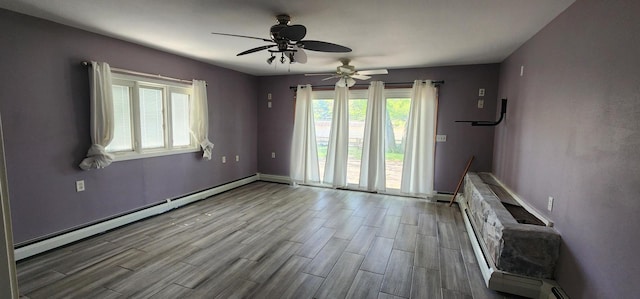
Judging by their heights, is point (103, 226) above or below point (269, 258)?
above

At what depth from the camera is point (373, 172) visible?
5348mm

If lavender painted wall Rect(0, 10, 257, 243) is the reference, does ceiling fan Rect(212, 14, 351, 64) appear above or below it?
above

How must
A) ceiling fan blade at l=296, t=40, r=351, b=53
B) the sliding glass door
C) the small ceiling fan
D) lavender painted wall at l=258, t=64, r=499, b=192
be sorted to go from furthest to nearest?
the sliding glass door
lavender painted wall at l=258, t=64, r=499, b=192
the small ceiling fan
ceiling fan blade at l=296, t=40, r=351, b=53

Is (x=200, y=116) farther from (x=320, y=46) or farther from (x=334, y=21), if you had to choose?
(x=334, y=21)

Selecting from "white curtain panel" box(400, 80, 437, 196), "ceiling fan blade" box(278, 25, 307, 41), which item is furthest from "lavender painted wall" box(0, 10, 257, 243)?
"white curtain panel" box(400, 80, 437, 196)

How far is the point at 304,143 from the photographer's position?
231 inches

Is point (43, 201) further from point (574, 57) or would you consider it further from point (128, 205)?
point (574, 57)

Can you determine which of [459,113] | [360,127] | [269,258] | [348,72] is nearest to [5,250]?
[269,258]

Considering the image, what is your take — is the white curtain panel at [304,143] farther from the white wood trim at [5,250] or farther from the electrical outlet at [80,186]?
the white wood trim at [5,250]

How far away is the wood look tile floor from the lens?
7.80ft

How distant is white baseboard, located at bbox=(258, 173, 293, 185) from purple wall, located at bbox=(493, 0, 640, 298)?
14.4 feet

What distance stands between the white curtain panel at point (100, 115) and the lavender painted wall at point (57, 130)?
9 cm

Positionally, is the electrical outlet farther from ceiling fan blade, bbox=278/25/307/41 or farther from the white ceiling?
ceiling fan blade, bbox=278/25/307/41

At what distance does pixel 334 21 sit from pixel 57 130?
310 centimetres
